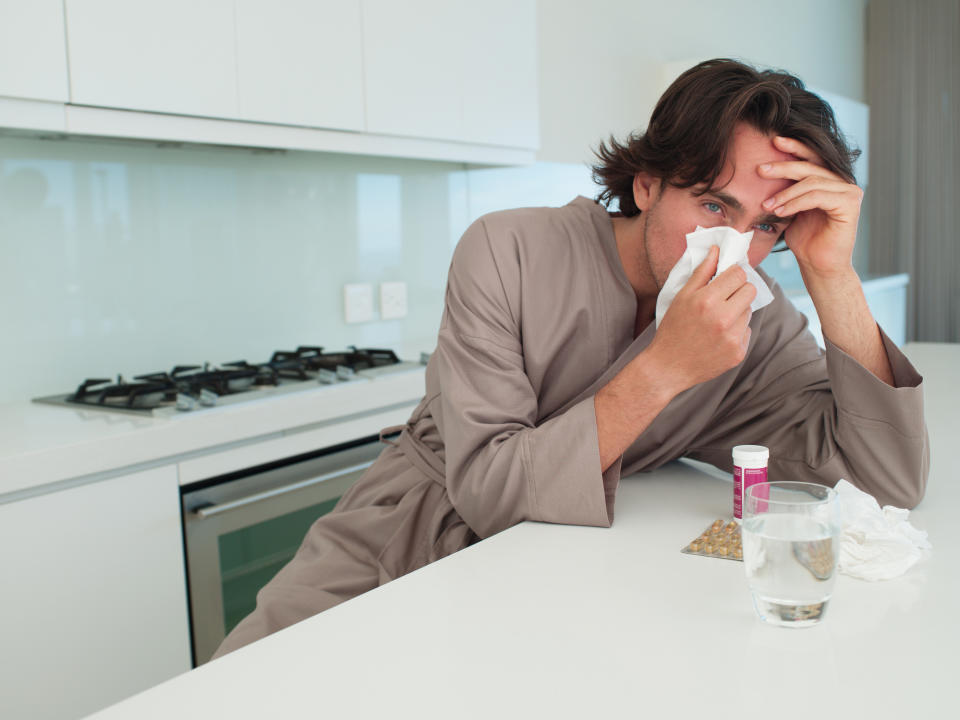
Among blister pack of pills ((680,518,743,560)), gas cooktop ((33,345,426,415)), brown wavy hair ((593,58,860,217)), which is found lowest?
blister pack of pills ((680,518,743,560))

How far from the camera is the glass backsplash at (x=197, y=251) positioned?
79.6 inches

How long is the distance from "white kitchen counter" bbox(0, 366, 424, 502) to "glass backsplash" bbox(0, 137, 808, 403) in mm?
271

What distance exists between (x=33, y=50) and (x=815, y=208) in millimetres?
1447

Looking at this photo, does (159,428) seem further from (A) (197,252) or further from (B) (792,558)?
(B) (792,558)

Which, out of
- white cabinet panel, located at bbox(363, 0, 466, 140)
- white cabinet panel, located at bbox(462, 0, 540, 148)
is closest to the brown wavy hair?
white cabinet panel, located at bbox(363, 0, 466, 140)

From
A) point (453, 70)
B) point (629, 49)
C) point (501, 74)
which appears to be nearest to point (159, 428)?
point (453, 70)

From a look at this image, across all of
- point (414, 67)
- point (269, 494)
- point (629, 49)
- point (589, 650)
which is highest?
point (629, 49)

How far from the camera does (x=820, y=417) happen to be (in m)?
1.22

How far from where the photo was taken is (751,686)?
638mm

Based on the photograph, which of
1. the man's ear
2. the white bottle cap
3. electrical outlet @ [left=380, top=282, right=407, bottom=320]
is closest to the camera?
the white bottle cap

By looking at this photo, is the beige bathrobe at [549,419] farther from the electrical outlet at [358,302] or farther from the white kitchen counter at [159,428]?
the electrical outlet at [358,302]

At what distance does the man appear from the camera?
1064 millimetres

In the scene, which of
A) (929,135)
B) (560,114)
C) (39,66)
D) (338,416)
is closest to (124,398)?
(338,416)

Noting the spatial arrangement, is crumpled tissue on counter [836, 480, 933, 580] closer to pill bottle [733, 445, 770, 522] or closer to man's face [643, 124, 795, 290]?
pill bottle [733, 445, 770, 522]
